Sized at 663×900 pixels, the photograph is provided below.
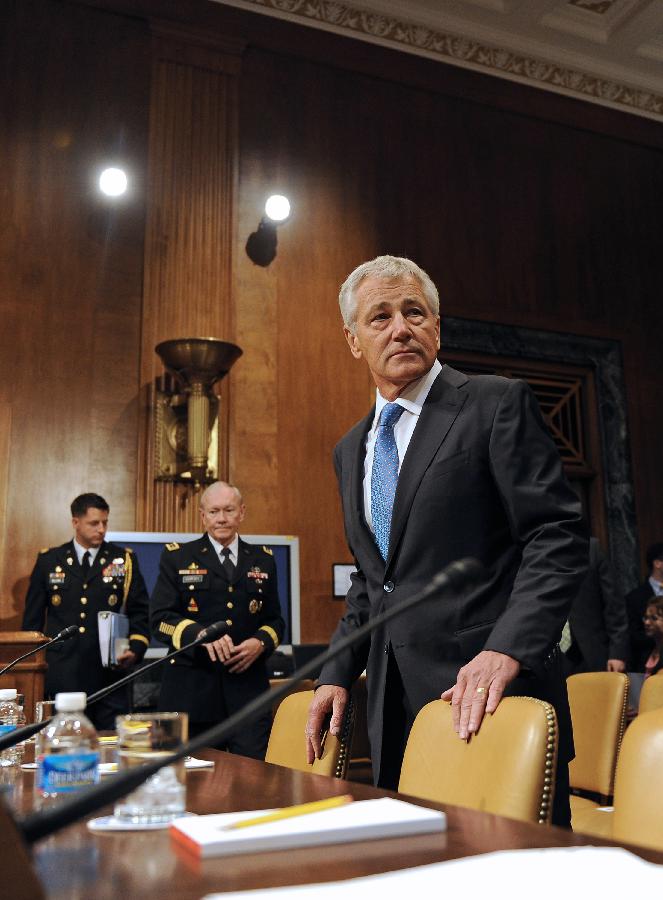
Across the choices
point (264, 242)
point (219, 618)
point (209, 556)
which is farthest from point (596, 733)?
point (264, 242)

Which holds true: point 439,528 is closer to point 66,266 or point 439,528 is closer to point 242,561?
point 242,561

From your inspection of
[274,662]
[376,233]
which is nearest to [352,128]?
[376,233]

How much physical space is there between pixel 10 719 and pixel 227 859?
4.32 feet

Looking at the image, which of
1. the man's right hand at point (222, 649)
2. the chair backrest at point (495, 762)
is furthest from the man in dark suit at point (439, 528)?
the man's right hand at point (222, 649)

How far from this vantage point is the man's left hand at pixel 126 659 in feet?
14.2

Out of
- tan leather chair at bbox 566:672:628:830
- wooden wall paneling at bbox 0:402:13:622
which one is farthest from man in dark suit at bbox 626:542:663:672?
wooden wall paneling at bbox 0:402:13:622

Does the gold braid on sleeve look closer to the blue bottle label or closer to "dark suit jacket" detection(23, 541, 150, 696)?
"dark suit jacket" detection(23, 541, 150, 696)

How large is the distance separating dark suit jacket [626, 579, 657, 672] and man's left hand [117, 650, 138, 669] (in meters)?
2.80

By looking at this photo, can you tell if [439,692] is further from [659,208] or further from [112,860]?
[659,208]

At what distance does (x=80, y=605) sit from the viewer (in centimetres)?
447

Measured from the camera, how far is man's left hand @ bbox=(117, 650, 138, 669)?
4.34 metres

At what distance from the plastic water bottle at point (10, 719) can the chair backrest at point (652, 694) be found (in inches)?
62.4

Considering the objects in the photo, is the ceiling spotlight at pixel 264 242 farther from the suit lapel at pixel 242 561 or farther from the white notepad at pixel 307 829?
the white notepad at pixel 307 829

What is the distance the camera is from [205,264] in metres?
5.67
